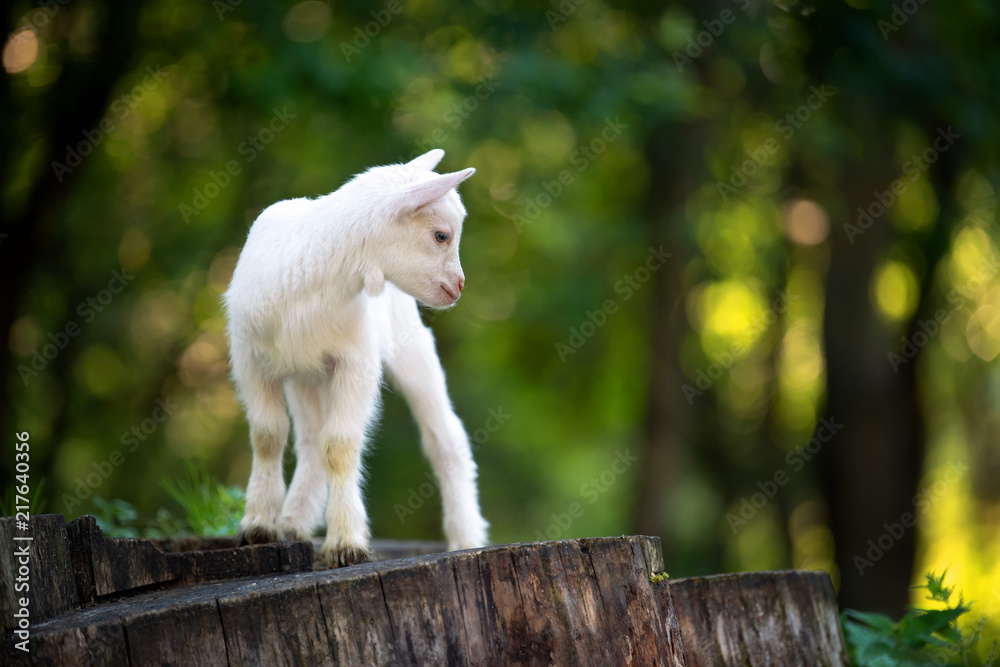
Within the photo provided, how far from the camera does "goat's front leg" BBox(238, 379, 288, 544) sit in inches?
168

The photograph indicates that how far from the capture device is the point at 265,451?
4336 millimetres

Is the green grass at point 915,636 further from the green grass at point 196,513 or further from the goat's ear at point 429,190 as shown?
the green grass at point 196,513

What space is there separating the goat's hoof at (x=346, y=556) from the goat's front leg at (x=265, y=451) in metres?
0.39

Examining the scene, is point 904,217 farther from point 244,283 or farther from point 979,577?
point 244,283

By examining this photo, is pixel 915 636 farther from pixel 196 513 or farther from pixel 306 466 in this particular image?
pixel 196 513

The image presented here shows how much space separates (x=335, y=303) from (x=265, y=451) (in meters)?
0.85

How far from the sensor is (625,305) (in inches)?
578

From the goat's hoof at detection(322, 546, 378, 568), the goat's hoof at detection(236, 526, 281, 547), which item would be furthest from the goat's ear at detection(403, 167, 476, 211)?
the goat's hoof at detection(236, 526, 281, 547)

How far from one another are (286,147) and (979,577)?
1467cm

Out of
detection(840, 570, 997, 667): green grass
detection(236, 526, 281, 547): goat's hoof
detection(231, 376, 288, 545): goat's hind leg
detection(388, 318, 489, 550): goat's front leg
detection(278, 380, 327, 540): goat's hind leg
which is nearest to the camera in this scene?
detection(840, 570, 997, 667): green grass

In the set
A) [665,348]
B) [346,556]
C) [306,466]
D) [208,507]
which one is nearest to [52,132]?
[208,507]

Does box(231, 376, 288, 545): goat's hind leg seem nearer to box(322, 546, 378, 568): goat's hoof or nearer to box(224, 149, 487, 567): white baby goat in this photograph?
box(224, 149, 487, 567): white baby goat

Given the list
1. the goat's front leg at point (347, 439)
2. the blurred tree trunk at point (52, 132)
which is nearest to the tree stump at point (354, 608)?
A: the goat's front leg at point (347, 439)

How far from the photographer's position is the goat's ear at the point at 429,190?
388cm
